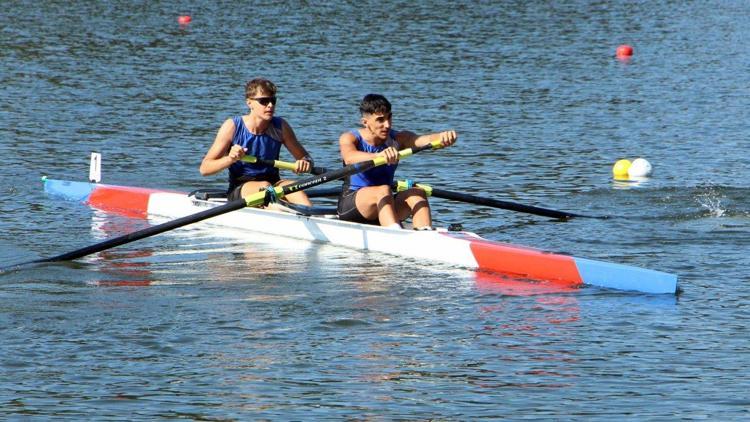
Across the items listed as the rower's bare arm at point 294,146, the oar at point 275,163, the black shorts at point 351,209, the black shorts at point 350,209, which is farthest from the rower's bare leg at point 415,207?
the rower's bare arm at point 294,146

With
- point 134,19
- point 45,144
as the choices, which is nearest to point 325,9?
point 134,19

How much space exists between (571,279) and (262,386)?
3305 mm

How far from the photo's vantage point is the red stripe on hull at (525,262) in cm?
1085

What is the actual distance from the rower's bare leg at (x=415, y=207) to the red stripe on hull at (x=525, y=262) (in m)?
0.61

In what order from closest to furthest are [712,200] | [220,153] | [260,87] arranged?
[260,87], [220,153], [712,200]

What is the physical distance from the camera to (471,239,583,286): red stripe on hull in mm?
10852

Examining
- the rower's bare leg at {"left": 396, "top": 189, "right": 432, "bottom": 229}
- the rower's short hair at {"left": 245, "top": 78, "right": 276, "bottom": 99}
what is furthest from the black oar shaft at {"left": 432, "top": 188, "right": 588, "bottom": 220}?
the rower's short hair at {"left": 245, "top": 78, "right": 276, "bottom": 99}

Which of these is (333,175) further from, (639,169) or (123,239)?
(639,169)

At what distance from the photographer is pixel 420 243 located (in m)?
11.8

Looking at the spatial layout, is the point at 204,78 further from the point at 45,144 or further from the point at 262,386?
the point at 262,386

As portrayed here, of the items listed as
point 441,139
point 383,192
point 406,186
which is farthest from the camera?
point 406,186

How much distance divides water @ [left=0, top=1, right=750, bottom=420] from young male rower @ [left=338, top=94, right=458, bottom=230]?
1.41 ft

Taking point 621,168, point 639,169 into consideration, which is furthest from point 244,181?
point 639,169

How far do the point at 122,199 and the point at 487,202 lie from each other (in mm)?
4005
